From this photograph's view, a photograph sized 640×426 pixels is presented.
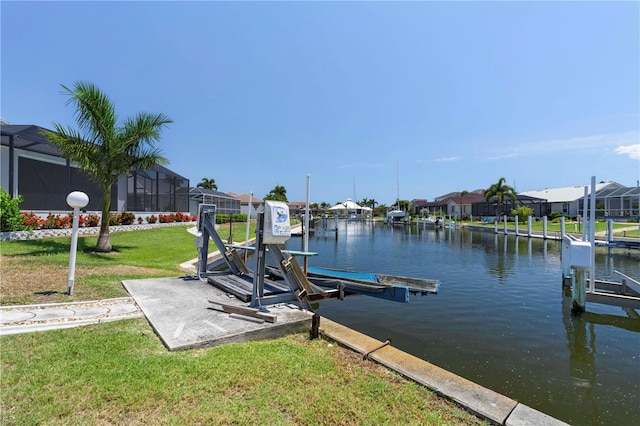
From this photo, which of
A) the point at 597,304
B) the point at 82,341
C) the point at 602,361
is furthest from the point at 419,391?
the point at 597,304

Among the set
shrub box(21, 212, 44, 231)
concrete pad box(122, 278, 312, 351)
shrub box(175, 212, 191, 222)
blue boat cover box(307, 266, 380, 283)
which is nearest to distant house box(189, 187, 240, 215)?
shrub box(175, 212, 191, 222)

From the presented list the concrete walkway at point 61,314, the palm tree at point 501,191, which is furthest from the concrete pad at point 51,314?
the palm tree at point 501,191

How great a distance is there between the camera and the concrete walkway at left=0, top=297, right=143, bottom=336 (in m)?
4.28

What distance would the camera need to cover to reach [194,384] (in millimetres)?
2941

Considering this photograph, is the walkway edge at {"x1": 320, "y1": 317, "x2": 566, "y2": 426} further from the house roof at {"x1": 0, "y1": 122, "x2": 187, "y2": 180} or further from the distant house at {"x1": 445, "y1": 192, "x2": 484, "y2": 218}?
the distant house at {"x1": 445, "y1": 192, "x2": 484, "y2": 218}

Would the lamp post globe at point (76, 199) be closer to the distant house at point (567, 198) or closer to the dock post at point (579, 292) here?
the dock post at point (579, 292)

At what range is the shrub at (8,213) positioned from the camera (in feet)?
37.7

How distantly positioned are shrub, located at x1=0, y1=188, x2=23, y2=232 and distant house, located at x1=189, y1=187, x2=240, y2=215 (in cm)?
1723

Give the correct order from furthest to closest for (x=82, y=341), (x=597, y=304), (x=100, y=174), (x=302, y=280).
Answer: (x=100, y=174), (x=597, y=304), (x=302, y=280), (x=82, y=341)

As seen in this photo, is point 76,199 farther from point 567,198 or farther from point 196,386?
point 567,198

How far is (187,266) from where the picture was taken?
10984 millimetres

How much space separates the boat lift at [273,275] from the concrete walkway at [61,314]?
185 cm

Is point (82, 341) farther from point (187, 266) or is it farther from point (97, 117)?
point (97, 117)

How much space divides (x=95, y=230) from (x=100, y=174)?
18.4ft
